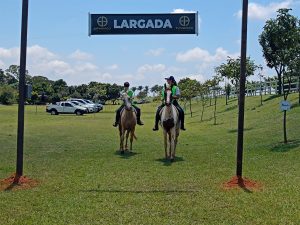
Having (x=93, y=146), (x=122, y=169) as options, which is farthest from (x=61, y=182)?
(x=93, y=146)

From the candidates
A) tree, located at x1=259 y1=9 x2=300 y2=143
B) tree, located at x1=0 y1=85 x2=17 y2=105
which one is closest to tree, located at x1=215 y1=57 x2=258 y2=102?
tree, located at x1=259 y1=9 x2=300 y2=143

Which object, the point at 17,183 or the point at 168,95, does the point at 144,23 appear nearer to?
the point at 168,95

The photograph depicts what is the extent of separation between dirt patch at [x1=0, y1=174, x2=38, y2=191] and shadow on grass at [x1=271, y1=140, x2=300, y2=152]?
965cm

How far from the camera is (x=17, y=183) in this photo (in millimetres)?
11000

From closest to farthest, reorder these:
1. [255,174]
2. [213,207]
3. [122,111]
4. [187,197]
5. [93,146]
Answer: [213,207]
[187,197]
[255,174]
[122,111]
[93,146]

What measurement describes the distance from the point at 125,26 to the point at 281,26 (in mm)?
10130

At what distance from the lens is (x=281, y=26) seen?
19.4 m

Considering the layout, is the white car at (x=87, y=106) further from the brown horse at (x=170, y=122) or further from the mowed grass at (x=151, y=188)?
the brown horse at (x=170, y=122)

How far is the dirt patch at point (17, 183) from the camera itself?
1066 centimetres

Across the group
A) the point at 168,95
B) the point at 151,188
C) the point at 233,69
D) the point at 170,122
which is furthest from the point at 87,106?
the point at 151,188

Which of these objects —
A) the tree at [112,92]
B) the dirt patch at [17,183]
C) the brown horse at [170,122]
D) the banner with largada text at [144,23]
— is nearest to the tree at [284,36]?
the brown horse at [170,122]

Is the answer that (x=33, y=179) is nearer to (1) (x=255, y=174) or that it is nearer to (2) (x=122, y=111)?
(1) (x=255, y=174)

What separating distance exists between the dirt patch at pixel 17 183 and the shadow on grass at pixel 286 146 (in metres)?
9.65

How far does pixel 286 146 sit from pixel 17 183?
10803 millimetres
